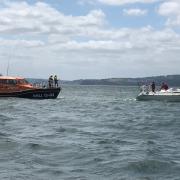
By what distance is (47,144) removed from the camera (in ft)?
62.1

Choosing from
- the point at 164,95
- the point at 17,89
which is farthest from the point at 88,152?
the point at 17,89

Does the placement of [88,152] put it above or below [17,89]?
below

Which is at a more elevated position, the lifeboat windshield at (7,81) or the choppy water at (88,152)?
the lifeboat windshield at (7,81)

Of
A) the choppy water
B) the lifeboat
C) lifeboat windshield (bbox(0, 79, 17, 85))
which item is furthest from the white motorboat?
the choppy water

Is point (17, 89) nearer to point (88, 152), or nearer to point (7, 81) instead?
point (7, 81)

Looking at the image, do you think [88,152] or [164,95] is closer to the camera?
[88,152]

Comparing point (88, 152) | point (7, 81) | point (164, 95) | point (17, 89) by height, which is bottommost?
point (88, 152)

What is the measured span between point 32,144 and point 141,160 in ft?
15.9

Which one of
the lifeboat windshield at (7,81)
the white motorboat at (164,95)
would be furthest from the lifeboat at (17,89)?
the white motorboat at (164,95)

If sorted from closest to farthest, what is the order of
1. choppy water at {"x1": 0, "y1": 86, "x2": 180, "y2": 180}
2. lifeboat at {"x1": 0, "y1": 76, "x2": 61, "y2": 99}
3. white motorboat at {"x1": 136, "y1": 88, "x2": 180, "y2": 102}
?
1. choppy water at {"x1": 0, "y1": 86, "x2": 180, "y2": 180}
2. white motorboat at {"x1": 136, "y1": 88, "x2": 180, "y2": 102}
3. lifeboat at {"x1": 0, "y1": 76, "x2": 61, "y2": 99}

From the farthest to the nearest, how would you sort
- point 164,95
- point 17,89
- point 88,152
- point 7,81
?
point 17,89 < point 7,81 < point 164,95 < point 88,152

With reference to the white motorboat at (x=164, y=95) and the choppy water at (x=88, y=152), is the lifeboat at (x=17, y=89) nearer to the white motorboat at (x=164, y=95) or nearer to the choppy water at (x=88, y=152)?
the white motorboat at (x=164, y=95)

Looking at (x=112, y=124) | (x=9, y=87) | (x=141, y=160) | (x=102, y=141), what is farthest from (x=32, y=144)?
(x=9, y=87)

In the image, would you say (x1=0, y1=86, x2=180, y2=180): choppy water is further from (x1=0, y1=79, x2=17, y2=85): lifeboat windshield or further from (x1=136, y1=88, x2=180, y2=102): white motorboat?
(x1=0, y1=79, x2=17, y2=85): lifeboat windshield
